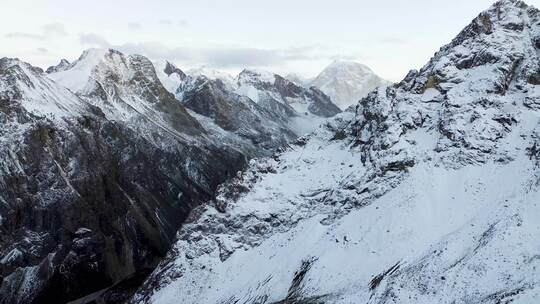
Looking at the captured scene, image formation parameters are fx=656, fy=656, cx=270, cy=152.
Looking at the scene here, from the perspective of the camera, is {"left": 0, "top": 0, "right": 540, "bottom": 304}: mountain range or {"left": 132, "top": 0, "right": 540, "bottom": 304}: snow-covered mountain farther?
{"left": 132, "top": 0, "right": 540, "bottom": 304}: snow-covered mountain

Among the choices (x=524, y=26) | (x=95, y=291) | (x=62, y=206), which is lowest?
(x=95, y=291)

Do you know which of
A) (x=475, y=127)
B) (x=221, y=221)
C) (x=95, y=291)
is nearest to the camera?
(x=475, y=127)

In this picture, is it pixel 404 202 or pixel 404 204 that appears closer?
pixel 404 204

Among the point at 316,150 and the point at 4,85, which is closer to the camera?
the point at 316,150

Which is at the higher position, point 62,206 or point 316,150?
point 316,150

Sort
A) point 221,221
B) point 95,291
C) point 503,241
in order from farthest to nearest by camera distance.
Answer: point 95,291, point 221,221, point 503,241

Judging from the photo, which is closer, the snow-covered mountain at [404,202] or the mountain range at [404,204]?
the mountain range at [404,204]

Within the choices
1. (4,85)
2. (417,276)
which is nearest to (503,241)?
(417,276)

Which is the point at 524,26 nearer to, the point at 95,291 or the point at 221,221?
the point at 221,221
